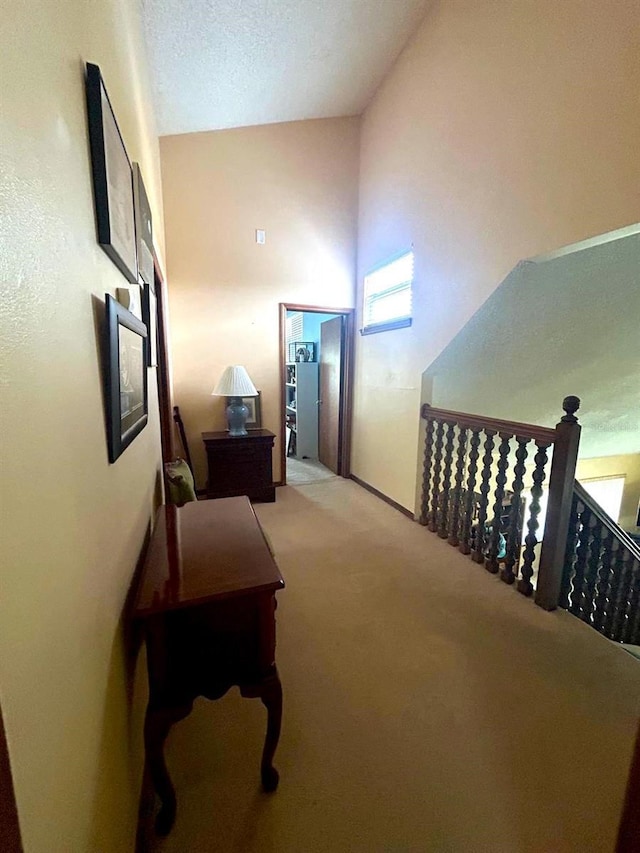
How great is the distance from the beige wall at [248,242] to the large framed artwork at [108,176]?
2427 mm

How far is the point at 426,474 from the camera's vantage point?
3.16 metres

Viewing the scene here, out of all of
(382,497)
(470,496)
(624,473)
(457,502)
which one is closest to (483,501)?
(470,496)

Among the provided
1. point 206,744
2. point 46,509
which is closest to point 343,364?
point 206,744

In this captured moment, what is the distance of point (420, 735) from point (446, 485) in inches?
71.4

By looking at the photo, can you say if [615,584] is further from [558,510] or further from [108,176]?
[108,176]

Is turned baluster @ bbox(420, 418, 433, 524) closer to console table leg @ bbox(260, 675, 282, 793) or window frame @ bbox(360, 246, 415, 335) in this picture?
window frame @ bbox(360, 246, 415, 335)

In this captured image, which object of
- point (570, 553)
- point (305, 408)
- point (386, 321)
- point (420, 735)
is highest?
point (386, 321)

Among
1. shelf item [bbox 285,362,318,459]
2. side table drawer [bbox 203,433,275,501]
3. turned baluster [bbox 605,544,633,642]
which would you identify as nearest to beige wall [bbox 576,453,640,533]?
turned baluster [bbox 605,544,633,642]

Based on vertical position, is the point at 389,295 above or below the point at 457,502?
above

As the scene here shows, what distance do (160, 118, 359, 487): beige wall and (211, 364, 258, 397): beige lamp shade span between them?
1.19ft

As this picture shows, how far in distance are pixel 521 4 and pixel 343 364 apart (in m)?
2.89

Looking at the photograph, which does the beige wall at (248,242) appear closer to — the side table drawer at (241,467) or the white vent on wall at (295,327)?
the side table drawer at (241,467)

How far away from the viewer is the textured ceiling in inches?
83.7

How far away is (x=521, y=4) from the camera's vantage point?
2.00 m
